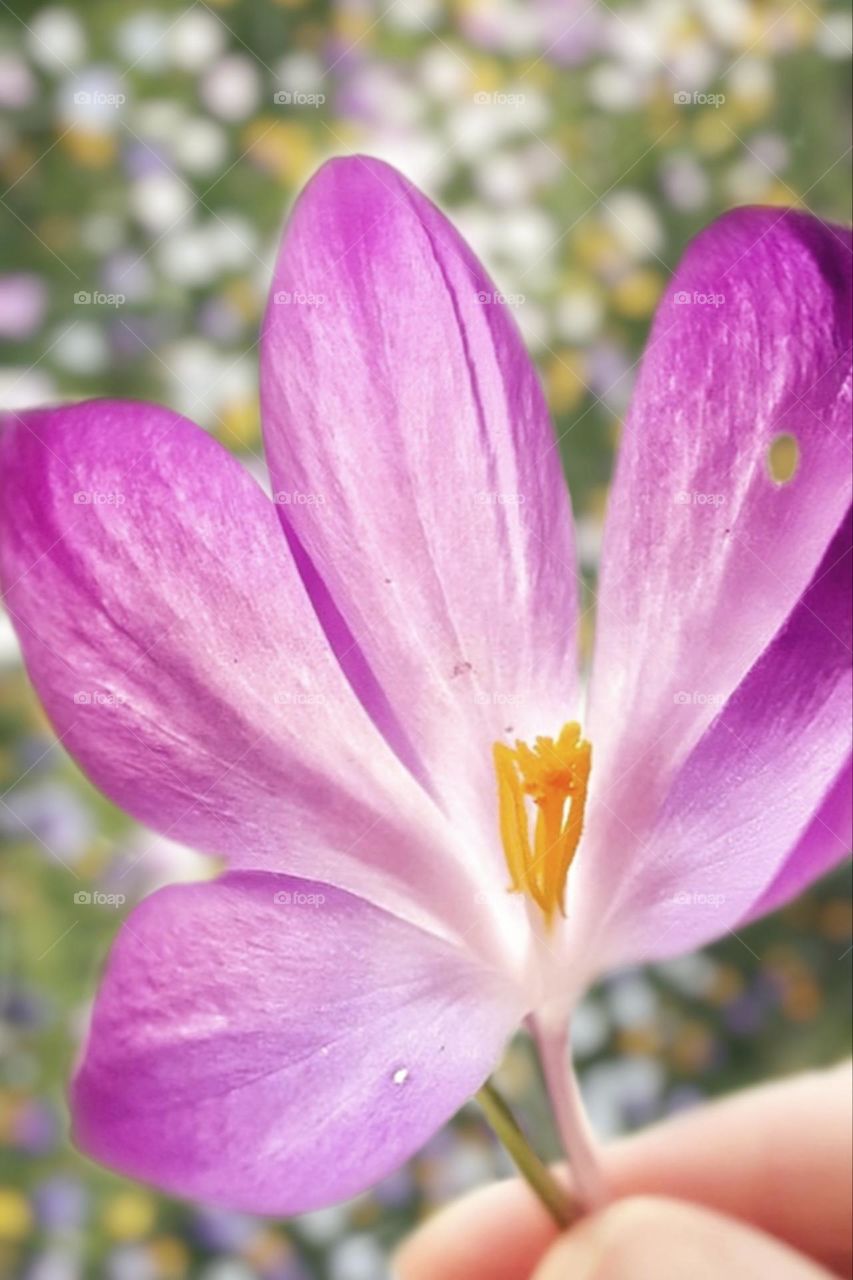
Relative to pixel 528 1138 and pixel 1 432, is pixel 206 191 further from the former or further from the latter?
pixel 528 1138

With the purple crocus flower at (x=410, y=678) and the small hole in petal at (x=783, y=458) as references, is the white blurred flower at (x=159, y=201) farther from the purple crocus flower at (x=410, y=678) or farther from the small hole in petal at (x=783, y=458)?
the small hole in petal at (x=783, y=458)

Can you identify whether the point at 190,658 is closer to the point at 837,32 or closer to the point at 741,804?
the point at 741,804

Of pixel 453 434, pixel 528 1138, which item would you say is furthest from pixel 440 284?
pixel 528 1138

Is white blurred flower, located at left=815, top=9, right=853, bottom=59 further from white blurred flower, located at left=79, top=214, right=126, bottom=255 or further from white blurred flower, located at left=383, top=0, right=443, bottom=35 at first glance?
white blurred flower, located at left=79, top=214, right=126, bottom=255

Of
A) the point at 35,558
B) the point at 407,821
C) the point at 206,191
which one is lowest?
the point at 407,821

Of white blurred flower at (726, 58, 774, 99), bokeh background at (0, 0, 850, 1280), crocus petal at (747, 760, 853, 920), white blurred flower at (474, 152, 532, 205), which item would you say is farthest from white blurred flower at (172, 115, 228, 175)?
crocus petal at (747, 760, 853, 920)
